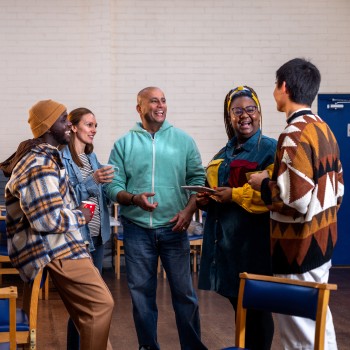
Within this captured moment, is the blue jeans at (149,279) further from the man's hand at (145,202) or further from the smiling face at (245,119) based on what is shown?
the smiling face at (245,119)

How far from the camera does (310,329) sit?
3217 mm

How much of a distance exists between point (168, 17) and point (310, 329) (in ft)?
20.5

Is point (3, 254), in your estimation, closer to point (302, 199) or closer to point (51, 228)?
point (51, 228)

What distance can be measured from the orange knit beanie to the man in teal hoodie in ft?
3.00

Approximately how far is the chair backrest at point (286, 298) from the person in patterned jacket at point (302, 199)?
0.19 meters

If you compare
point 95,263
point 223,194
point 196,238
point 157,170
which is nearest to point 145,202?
point 157,170

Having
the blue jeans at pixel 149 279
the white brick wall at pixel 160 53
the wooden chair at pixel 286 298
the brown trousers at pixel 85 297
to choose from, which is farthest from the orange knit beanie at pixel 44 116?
→ the white brick wall at pixel 160 53

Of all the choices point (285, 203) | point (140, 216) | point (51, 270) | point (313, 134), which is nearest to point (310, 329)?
point (285, 203)

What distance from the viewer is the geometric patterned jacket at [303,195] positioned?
3.18m

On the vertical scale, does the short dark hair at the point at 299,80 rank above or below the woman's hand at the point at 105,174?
above

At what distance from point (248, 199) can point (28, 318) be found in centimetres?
122

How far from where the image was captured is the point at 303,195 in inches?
124

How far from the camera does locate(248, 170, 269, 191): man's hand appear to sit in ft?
11.2

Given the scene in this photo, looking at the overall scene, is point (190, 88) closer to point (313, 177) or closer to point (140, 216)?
point (140, 216)
